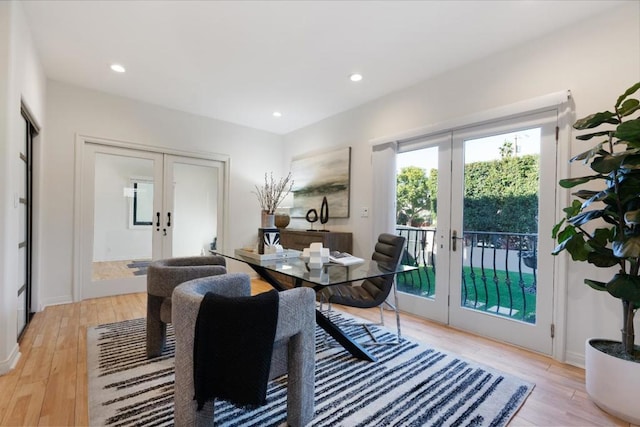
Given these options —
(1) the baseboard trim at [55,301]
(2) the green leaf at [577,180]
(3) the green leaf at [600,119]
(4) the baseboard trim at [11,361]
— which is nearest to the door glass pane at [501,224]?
(2) the green leaf at [577,180]

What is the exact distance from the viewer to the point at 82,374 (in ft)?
6.68

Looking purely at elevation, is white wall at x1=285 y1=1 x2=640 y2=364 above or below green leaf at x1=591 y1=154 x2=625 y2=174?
above

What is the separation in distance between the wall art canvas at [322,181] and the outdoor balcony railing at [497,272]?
1.34 meters

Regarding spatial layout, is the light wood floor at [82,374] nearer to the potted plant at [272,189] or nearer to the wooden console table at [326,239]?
the wooden console table at [326,239]

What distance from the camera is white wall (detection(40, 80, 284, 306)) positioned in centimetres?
355

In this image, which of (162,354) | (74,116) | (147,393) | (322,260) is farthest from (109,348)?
(74,116)

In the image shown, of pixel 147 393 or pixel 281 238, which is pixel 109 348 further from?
pixel 281 238

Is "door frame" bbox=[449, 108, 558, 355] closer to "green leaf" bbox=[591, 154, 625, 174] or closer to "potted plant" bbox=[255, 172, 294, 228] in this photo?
"green leaf" bbox=[591, 154, 625, 174]

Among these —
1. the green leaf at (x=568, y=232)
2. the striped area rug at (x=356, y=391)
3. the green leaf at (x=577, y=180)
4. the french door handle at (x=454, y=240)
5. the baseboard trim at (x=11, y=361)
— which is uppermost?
the green leaf at (x=577, y=180)

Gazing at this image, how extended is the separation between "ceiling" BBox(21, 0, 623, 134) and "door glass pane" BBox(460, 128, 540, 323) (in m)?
Result: 0.90

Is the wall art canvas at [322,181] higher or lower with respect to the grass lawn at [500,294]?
higher

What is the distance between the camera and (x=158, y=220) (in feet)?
14.2

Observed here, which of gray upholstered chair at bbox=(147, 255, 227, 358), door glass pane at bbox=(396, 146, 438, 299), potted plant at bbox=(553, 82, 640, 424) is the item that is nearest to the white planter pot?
potted plant at bbox=(553, 82, 640, 424)

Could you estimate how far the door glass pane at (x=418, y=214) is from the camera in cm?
329
